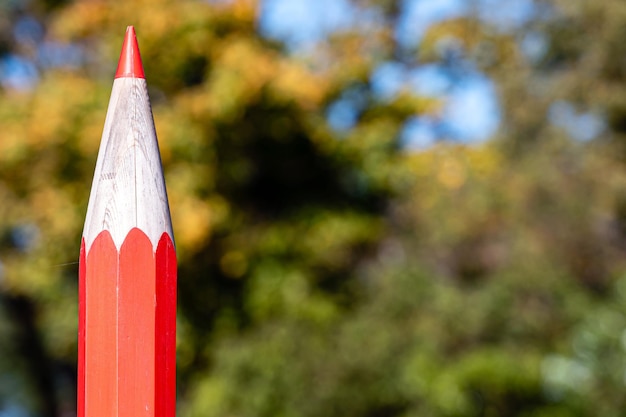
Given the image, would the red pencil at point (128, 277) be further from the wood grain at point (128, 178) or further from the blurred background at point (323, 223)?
the blurred background at point (323, 223)

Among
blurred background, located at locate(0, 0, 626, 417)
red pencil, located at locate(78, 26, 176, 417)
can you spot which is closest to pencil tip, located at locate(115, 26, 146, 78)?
red pencil, located at locate(78, 26, 176, 417)

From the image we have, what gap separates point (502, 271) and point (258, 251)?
2640mm

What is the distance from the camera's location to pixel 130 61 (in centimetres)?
187

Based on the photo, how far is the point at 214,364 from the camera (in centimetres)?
989

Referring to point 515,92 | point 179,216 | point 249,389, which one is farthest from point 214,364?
A: point 515,92

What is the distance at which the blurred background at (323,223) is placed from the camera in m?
9.12

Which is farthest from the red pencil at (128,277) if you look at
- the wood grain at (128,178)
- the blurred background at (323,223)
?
the blurred background at (323,223)

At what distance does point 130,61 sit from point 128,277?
0.42 metres

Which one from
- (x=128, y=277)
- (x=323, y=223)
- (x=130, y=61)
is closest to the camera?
(x=128, y=277)

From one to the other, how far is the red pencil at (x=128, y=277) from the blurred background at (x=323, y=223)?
6.92 meters

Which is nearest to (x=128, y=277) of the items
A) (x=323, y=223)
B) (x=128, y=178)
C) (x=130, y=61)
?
(x=128, y=178)

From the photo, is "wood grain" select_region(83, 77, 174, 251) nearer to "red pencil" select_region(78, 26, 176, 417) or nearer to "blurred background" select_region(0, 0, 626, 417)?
"red pencil" select_region(78, 26, 176, 417)

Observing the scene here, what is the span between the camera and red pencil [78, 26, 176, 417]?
5.66 feet

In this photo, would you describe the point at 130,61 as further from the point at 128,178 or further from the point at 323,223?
the point at 323,223
